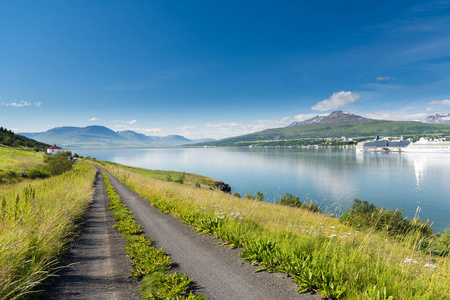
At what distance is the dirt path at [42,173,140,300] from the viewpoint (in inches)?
199

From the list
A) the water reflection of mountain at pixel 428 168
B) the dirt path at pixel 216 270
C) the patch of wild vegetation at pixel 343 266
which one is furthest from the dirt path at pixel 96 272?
the water reflection of mountain at pixel 428 168

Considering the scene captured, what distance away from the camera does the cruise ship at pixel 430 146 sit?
160 m

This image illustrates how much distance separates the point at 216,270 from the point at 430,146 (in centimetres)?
23446

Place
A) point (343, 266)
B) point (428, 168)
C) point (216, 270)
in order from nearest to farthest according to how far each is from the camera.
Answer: point (343, 266) → point (216, 270) → point (428, 168)

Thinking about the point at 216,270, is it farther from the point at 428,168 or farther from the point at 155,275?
the point at 428,168

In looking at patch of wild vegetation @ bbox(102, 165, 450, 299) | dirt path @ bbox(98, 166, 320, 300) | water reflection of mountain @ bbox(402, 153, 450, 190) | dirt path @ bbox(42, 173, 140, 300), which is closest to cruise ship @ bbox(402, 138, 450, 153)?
water reflection of mountain @ bbox(402, 153, 450, 190)

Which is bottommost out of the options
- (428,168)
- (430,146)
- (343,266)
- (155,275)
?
(428,168)

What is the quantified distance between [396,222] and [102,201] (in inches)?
962

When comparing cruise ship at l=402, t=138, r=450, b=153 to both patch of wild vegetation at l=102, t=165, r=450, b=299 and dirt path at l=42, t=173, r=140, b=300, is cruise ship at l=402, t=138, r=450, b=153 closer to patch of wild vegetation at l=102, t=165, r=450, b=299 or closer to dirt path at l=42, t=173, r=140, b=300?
patch of wild vegetation at l=102, t=165, r=450, b=299

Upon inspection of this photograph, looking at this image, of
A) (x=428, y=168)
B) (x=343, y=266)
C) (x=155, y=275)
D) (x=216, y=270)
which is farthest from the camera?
(x=428, y=168)

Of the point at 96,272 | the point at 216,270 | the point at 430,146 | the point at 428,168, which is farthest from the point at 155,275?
the point at 430,146

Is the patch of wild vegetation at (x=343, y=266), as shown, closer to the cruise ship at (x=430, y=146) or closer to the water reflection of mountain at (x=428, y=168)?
the water reflection of mountain at (x=428, y=168)

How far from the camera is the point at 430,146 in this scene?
6683 inches

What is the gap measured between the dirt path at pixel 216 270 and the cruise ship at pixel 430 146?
22330 centimetres
